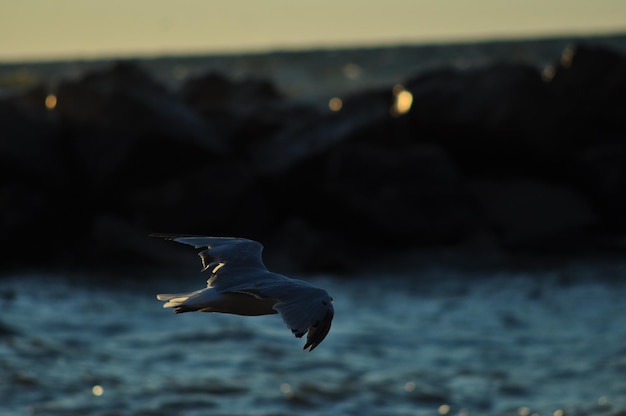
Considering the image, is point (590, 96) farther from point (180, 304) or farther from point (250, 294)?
point (180, 304)

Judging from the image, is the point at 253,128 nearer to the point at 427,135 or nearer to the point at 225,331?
the point at 427,135

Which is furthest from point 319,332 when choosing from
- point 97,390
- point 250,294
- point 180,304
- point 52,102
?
point 52,102

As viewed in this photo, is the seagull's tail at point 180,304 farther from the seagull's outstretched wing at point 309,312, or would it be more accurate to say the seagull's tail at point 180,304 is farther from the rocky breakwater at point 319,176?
the rocky breakwater at point 319,176

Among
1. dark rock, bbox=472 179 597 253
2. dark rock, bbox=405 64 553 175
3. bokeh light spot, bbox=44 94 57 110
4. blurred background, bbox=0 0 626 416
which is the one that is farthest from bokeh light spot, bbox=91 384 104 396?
dark rock, bbox=405 64 553 175

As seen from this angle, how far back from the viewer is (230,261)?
6367 millimetres

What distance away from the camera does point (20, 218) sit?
14055mm

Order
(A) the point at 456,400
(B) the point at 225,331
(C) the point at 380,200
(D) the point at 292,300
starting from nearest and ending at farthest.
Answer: (D) the point at 292,300 < (A) the point at 456,400 < (B) the point at 225,331 < (C) the point at 380,200

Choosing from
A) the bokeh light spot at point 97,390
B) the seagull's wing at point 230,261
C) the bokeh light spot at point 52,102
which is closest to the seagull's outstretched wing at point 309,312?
the seagull's wing at point 230,261

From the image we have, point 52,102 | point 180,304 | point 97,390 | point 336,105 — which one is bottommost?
point 180,304

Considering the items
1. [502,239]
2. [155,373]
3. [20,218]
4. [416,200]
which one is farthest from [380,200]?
[155,373]

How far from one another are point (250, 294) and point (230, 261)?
1.66 feet

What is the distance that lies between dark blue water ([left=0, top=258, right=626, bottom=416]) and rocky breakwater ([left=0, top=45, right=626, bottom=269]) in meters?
0.91

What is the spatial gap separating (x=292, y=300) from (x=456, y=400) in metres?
4.01

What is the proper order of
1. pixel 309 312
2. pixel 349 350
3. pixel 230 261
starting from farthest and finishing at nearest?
pixel 349 350
pixel 230 261
pixel 309 312
